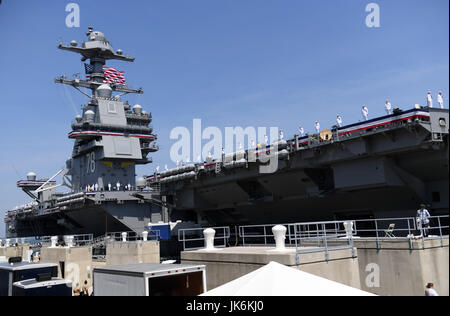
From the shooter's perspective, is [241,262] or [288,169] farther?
[288,169]

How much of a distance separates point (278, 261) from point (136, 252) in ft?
49.7

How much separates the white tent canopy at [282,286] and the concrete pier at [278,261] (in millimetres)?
2826

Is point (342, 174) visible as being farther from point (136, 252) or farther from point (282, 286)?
point (282, 286)

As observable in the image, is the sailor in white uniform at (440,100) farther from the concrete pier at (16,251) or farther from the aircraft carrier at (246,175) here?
the concrete pier at (16,251)

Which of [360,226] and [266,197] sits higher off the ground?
[266,197]

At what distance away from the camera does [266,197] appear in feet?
85.4

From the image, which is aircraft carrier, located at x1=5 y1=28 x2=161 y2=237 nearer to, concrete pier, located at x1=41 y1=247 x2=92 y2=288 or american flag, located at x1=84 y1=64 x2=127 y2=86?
american flag, located at x1=84 y1=64 x2=127 y2=86

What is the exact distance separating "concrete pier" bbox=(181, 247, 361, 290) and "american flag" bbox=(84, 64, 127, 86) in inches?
1469

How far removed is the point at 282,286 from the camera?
21.5 feet

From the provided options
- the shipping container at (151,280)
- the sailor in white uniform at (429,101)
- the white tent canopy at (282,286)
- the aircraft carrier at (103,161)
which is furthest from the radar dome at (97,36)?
the white tent canopy at (282,286)

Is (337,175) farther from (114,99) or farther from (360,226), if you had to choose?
(114,99)

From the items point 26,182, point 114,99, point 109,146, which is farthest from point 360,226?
point 26,182

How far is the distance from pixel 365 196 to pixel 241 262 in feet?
41.4
